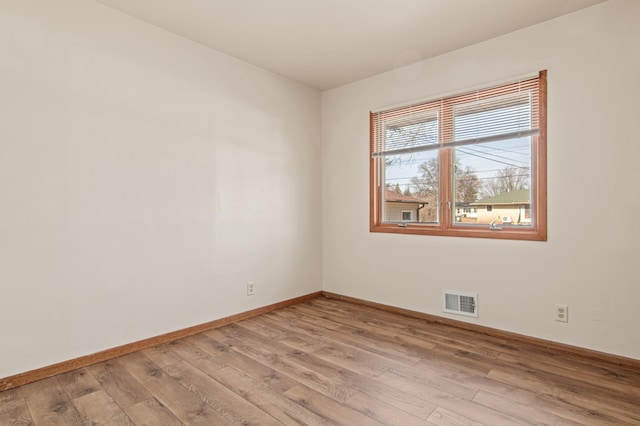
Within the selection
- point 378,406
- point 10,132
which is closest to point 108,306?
point 10,132

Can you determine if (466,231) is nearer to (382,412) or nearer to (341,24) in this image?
(382,412)

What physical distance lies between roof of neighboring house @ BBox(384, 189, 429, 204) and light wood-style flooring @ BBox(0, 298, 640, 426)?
1.32 metres

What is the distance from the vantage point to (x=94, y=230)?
2385 mm

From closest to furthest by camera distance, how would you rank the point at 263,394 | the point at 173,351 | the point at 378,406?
the point at 378,406, the point at 263,394, the point at 173,351

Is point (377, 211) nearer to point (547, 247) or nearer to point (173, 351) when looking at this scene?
point (547, 247)

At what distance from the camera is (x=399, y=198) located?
3.64 metres

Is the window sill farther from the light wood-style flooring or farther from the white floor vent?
the light wood-style flooring

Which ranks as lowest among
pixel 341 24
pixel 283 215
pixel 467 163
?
pixel 283 215

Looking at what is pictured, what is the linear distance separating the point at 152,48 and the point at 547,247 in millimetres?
3462

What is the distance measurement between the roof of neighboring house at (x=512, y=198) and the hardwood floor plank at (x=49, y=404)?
3.21 meters

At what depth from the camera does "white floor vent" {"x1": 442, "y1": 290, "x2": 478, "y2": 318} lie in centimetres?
302

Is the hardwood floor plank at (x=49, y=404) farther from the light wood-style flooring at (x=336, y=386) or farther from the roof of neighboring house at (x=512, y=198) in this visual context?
the roof of neighboring house at (x=512, y=198)

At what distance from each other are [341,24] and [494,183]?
185 cm

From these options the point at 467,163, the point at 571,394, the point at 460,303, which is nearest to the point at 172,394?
the point at 571,394
